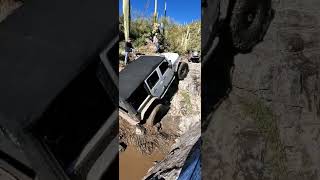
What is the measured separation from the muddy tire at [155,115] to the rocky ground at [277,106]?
20.5 ft

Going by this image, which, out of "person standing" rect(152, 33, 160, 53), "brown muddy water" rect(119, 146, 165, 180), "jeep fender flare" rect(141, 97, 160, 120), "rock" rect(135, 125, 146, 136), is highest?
"jeep fender flare" rect(141, 97, 160, 120)

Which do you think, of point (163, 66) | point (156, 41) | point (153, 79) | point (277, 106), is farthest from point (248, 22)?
point (156, 41)

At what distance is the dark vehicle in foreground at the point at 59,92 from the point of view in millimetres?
1077

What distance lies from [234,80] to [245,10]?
153 millimetres

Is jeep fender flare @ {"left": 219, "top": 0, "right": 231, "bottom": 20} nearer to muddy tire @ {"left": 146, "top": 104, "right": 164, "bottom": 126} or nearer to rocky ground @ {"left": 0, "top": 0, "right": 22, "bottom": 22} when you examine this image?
rocky ground @ {"left": 0, "top": 0, "right": 22, "bottom": 22}

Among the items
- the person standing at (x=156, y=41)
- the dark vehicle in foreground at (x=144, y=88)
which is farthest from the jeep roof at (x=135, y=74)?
the person standing at (x=156, y=41)

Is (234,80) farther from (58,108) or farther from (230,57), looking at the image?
(58,108)

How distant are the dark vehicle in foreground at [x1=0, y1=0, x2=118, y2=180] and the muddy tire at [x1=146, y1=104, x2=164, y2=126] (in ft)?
19.9

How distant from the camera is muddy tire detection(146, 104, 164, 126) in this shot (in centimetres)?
727

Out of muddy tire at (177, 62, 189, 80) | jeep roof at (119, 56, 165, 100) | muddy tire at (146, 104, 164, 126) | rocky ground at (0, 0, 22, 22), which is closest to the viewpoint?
rocky ground at (0, 0, 22, 22)

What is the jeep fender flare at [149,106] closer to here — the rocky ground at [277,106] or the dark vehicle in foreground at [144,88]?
the dark vehicle in foreground at [144,88]

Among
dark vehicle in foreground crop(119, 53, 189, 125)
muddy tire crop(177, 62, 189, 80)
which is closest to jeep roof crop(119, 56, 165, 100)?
dark vehicle in foreground crop(119, 53, 189, 125)

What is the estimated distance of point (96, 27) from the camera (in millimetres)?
1142

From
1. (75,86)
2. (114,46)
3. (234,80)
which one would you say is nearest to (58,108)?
(75,86)
